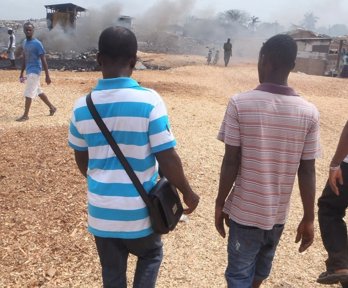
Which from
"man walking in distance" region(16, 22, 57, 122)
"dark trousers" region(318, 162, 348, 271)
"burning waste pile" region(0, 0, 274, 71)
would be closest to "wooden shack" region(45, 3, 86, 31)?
"burning waste pile" region(0, 0, 274, 71)

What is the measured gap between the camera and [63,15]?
114ft

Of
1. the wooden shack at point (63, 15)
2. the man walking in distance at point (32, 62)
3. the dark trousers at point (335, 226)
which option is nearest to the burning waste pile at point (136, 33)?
the wooden shack at point (63, 15)

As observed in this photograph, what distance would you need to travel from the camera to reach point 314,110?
6.54ft

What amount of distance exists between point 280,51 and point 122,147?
95cm

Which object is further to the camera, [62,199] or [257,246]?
[62,199]

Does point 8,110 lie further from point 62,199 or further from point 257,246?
point 257,246

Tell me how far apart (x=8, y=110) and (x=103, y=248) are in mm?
6918

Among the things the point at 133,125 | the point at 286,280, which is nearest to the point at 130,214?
the point at 133,125

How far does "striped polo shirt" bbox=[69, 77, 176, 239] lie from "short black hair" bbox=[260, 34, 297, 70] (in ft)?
2.08

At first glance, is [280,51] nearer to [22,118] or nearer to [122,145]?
[122,145]

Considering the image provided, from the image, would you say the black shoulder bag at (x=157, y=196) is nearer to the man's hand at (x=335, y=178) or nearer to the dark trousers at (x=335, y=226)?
the man's hand at (x=335, y=178)

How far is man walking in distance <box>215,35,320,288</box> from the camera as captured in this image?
195 cm

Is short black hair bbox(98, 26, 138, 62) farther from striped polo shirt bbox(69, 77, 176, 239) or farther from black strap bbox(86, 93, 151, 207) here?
black strap bbox(86, 93, 151, 207)

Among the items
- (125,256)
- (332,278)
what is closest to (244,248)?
(125,256)
